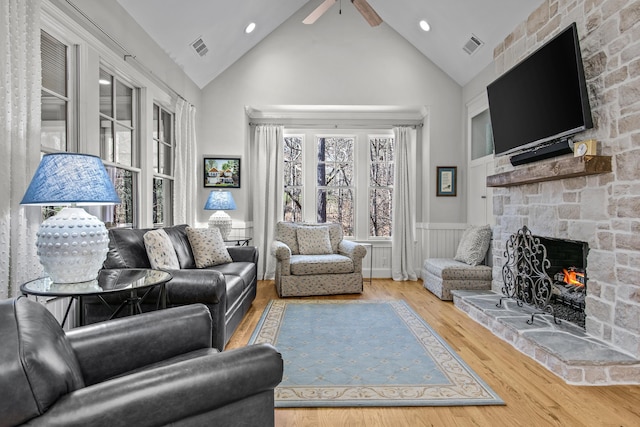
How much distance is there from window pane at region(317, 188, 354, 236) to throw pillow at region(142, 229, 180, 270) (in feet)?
10.5

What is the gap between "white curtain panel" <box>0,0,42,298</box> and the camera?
1.94 metres

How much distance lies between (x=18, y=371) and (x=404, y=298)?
162 inches

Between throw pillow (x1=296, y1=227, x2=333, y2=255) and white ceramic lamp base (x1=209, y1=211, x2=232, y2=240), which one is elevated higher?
white ceramic lamp base (x1=209, y1=211, x2=232, y2=240)

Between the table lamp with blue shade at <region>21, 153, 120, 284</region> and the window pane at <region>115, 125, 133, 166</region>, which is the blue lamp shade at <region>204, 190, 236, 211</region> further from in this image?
the table lamp with blue shade at <region>21, 153, 120, 284</region>

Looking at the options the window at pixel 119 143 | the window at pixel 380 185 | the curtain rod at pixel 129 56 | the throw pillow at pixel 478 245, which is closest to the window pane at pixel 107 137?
the window at pixel 119 143

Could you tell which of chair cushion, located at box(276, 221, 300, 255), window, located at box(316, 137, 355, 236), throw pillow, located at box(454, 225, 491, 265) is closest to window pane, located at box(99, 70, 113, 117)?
chair cushion, located at box(276, 221, 300, 255)

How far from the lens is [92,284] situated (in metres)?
2.01

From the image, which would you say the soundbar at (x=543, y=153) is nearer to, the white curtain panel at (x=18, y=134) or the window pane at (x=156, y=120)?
the white curtain panel at (x=18, y=134)

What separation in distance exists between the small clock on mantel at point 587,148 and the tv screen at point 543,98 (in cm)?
10

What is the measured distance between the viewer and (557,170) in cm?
294

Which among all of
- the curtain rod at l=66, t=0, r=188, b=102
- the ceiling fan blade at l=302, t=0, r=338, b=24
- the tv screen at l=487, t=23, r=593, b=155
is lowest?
the tv screen at l=487, t=23, r=593, b=155

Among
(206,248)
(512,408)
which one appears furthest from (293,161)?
(512,408)

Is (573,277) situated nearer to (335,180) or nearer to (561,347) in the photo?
(561,347)

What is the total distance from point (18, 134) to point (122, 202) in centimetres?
147
